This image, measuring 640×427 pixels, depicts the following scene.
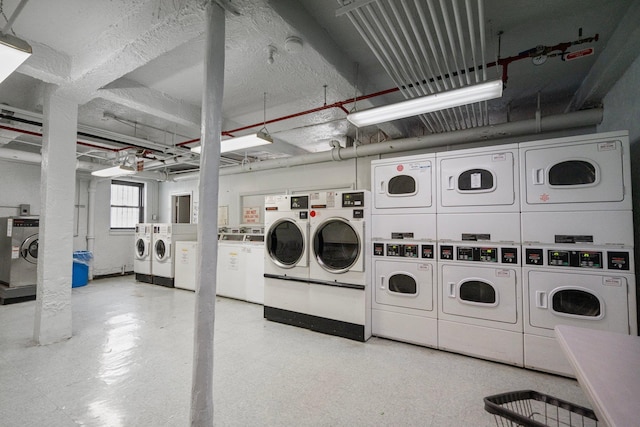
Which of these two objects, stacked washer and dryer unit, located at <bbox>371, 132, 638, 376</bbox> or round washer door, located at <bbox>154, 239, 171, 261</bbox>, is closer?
stacked washer and dryer unit, located at <bbox>371, 132, 638, 376</bbox>

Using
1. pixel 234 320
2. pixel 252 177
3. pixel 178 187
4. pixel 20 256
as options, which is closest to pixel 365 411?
pixel 234 320

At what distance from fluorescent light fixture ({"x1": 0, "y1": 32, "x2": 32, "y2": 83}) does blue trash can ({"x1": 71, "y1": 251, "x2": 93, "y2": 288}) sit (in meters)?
5.68

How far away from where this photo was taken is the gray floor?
2084mm

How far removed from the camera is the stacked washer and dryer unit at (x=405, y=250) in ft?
10.7

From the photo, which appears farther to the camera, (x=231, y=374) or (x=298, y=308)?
(x=298, y=308)

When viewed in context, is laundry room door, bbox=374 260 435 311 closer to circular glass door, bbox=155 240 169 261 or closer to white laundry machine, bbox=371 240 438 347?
white laundry machine, bbox=371 240 438 347

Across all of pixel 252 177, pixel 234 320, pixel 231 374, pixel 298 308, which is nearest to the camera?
pixel 231 374

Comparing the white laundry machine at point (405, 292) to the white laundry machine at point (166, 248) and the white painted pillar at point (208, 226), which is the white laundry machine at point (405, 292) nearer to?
the white painted pillar at point (208, 226)

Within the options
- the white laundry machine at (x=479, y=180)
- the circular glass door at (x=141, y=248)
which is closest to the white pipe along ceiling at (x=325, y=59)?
the white laundry machine at (x=479, y=180)

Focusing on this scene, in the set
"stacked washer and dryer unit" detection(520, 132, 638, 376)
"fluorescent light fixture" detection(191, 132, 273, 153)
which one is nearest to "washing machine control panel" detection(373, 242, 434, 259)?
"stacked washer and dryer unit" detection(520, 132, 638, 376)

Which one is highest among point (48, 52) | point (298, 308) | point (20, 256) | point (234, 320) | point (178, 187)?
point (48, 52)

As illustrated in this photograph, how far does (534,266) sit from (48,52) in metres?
5.17

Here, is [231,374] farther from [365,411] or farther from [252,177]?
[252,177]

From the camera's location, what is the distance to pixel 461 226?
3.12 m
